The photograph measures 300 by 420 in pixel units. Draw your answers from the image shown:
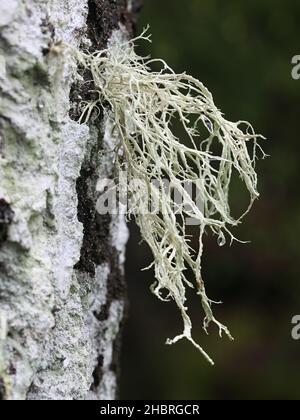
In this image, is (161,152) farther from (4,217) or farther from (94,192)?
(4,217)

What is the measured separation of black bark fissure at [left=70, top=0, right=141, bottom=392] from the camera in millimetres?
902

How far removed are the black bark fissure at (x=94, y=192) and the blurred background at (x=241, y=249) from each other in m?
1.54

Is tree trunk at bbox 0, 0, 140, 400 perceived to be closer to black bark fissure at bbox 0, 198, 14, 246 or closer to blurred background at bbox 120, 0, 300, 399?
black bark fissure at bbox 0, 198, 14, 246

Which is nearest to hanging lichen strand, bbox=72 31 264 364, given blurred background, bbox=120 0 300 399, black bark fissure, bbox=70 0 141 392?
black bark fissure, bbox=70 0 141 392

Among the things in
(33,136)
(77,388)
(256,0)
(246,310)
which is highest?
(256,0)

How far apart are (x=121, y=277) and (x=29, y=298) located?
1.41 ft

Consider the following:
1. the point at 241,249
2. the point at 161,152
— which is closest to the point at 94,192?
the point at 161,152

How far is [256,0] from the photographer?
8.89 feet

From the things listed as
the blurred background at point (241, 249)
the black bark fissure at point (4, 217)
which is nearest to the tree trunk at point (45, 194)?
the black bark fissure at point (4, 217)

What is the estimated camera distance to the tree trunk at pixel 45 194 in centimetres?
72

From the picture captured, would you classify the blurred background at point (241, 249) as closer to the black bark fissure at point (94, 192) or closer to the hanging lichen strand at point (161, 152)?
the black bark fissure at point (94, 192)

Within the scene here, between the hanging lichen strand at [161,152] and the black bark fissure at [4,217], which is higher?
the hanging lichen strand at [161,152]

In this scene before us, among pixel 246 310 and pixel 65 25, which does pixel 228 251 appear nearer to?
pixel 246 310

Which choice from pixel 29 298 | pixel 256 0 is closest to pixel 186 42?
pixel 256 0
